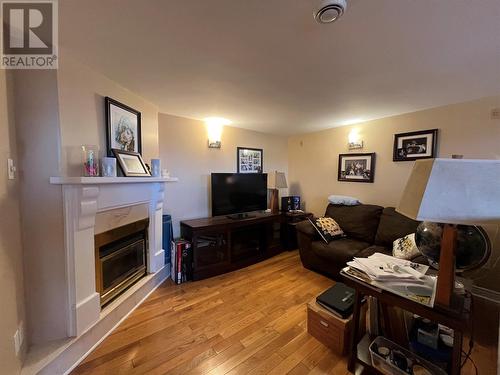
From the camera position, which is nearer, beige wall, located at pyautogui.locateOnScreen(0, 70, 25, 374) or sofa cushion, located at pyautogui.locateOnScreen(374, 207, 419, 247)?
beige wall, located at pyautogui.locateOnScreen(0, 70, 25, 374)

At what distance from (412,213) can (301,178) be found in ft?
10.5

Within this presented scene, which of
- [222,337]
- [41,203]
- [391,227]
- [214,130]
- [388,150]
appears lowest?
[222,337]

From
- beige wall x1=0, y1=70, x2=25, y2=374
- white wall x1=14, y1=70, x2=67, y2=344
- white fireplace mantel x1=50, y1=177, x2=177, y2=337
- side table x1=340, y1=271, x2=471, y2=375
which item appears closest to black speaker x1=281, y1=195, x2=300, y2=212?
side table x1=340, y1=271, x2=471, y2=375

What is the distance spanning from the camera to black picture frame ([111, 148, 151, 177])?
1.87 m

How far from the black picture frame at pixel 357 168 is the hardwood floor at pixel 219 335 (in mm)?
1656

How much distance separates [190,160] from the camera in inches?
120

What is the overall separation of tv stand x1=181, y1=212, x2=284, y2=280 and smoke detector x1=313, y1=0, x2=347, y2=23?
7.54 feet

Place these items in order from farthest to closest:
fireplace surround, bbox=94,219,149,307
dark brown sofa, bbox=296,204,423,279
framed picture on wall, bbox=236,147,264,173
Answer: framed picture on wall, bbox=236,147,264,173
dark brown sofa, bbox=296,204,423,279
fireplace surround, bbox=94,219,149,307

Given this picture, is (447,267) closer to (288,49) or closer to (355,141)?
(288,49)

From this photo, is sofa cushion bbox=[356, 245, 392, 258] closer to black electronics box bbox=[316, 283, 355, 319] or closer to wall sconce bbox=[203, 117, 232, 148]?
black electronics box bbox=[316, 283, 355, 319]

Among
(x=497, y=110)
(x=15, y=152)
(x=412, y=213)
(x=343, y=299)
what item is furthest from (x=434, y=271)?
(x=15, y=152)

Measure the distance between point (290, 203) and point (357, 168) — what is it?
126 centimetres

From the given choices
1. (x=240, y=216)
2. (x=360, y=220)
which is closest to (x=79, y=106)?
(x=240, y=216)

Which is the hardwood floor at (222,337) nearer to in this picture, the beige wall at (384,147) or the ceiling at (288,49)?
the beige wall at (384,147)
